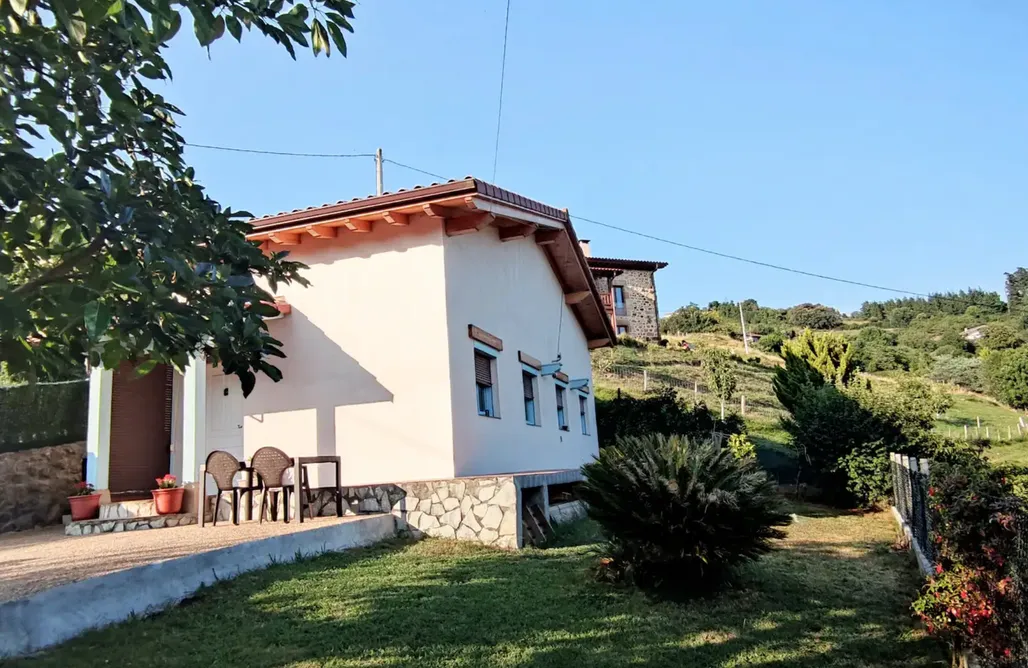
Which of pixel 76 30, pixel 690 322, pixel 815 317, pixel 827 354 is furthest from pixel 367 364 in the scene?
pixel 815 317

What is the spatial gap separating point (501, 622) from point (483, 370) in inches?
233

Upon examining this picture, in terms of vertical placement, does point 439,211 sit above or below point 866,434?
above

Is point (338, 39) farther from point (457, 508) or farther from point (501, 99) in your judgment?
point (501, 99)

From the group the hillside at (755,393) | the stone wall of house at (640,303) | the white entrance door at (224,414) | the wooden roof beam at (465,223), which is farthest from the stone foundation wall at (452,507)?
the stone wall of house at (640,303)

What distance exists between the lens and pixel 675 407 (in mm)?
19578

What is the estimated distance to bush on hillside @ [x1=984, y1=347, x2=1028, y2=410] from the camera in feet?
111

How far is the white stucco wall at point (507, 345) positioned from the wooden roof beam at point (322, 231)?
182cm

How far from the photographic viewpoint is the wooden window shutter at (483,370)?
420 inches

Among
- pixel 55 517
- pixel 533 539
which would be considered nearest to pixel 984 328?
pixel 533 539

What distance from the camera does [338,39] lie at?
3.68m

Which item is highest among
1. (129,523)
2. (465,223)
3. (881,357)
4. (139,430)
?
(881,357)

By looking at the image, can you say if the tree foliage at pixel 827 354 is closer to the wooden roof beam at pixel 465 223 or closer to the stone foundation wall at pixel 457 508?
the wooden roof beam at pixel 465 223

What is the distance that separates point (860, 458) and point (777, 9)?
7.95 m

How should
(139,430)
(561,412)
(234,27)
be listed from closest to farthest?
(234,27) < (139,430) < (561,412)
